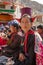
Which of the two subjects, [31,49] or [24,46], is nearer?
[31,49]

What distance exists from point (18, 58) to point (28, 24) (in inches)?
13.9

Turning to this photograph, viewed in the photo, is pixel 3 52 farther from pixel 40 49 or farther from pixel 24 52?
pixel 40 49

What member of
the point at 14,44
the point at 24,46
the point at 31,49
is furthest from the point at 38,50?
the point at 14,44

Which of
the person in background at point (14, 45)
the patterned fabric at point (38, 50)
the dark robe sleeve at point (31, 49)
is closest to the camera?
the patterned fabric at point (38, 50)

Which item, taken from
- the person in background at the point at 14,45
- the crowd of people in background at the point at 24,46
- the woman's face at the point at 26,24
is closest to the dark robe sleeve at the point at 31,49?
the crowd of people in background at the point at 24,46

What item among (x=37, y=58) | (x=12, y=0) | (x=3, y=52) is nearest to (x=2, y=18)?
(x=12, y=0)

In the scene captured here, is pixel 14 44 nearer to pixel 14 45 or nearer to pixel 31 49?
pixel 14 45

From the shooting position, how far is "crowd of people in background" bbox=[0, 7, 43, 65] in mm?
1762

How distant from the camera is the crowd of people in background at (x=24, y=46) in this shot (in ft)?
5.78

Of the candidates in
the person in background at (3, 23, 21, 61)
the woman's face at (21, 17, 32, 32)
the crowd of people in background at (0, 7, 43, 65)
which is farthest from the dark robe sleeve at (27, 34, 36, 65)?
the person in background at (3, 23, 21, 61)

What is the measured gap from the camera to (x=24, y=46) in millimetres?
1901

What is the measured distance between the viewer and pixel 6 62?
1983 millimetres

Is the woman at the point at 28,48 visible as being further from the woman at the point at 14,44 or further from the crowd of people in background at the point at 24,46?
the woman at the point at 14,44

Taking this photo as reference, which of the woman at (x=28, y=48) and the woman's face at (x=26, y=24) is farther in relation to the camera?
the woman's face at (x=26, y=24)
